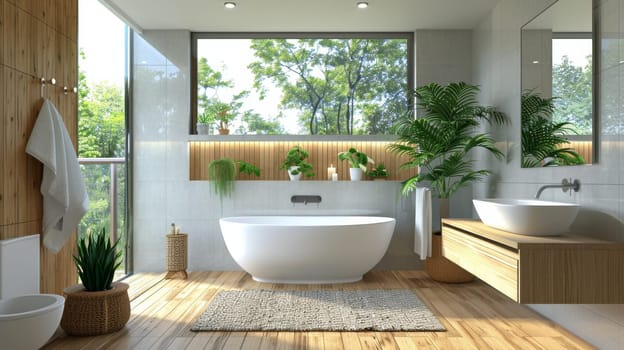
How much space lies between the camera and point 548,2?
144 inches

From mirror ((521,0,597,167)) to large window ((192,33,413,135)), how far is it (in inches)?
72.5

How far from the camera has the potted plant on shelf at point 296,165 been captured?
18.0 feet

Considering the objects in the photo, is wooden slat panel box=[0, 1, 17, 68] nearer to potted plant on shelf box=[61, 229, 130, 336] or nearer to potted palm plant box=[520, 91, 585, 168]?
potted plant on shelf box=[61, 229, 130, 336]

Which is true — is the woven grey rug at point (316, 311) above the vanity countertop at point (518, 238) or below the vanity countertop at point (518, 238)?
below

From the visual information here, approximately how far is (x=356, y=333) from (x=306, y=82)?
3.24 m

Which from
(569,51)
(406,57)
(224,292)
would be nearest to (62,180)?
(224,292)

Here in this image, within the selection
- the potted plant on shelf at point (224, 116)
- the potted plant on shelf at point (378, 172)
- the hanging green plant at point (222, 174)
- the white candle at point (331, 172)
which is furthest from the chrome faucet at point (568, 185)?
the potted plant on shelf at point (224, 116)

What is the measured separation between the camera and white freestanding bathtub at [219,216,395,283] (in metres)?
4.53

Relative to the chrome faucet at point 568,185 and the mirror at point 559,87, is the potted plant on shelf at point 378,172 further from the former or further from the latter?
the chrome faucet at point 568,185

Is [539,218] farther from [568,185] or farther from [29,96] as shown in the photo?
[29,96]

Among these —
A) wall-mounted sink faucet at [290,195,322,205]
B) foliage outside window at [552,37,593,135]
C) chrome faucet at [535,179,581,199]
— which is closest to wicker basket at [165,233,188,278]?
wall-mounted sink faucet at [290,195,322,205]

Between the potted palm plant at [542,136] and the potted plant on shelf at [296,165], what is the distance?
2.32 m

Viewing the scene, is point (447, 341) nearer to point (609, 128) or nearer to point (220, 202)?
point (609, 128)

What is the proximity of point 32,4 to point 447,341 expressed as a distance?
11.2 feet
